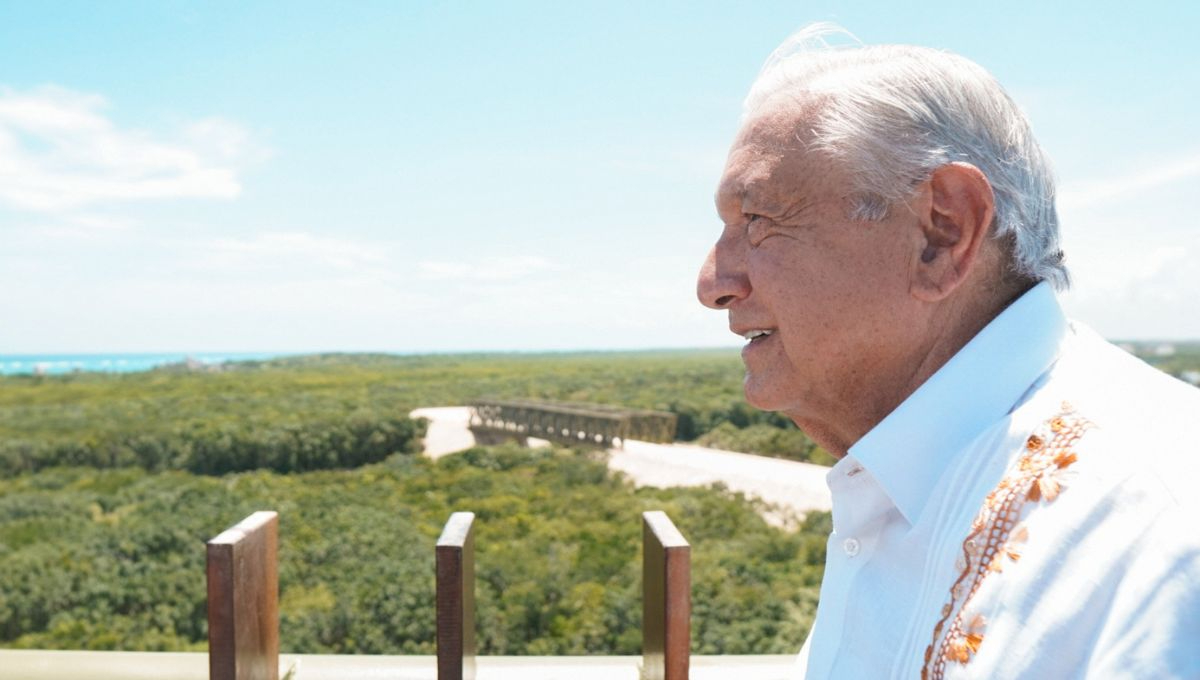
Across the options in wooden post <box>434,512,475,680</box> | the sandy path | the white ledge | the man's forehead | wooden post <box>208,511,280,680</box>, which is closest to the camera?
the man's forehead

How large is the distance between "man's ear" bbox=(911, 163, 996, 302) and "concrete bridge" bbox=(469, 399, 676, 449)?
19787 mm

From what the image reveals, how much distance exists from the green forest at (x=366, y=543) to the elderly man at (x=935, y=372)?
5.49m

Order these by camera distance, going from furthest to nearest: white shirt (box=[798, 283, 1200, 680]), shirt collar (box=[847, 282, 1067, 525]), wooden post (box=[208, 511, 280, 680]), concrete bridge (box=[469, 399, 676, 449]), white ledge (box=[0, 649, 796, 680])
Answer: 1. concrete bridge (box=[469, 399, 676, 449])
2. white ledge (box=[0, 649, 796, 680])
3. wooden post (box=[208, 511, 280, 680])
4. shirt collar (box=[847, 282, 1067, 525])
5. white shirt (box=[798, 283, 1200, 680])

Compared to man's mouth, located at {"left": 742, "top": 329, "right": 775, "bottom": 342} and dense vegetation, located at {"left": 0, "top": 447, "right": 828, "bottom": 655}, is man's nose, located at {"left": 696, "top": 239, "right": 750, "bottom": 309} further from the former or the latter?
dense vegetation, located at {"left": 0, "top": 447, "right": 828, "bottom": 655}

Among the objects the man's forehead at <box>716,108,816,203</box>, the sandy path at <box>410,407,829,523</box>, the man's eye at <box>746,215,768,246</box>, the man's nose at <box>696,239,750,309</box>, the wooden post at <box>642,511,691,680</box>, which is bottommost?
the sandy path at <box>410,407,829,523</box>

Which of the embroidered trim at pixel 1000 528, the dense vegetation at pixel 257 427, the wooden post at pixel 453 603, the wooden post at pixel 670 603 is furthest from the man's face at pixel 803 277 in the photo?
the dense vegetation at pixel 257 427

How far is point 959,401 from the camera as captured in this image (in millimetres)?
976

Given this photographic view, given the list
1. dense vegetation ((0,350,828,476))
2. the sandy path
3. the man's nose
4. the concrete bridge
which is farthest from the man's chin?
the concrete bridge

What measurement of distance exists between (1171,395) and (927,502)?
0.27 meters

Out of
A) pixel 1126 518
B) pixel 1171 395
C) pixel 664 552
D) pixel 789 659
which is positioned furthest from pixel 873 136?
pixel 789 659

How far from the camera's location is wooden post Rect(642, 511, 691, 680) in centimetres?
154

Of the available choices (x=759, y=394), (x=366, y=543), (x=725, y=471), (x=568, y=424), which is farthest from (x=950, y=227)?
(x=568, y=424)

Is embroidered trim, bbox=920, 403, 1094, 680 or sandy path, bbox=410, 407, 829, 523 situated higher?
embroidered trim, bbox=920, 403, 1094, 680

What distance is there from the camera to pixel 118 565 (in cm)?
950
